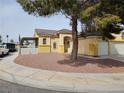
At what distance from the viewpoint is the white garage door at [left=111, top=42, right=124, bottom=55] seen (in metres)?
36.0

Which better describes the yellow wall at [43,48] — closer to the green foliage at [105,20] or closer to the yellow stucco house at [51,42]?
the yellow stucco house at [51,42]

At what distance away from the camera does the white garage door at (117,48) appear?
35969 millimetres

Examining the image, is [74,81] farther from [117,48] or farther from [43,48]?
[43,48]

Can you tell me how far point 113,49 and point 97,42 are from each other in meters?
3.87

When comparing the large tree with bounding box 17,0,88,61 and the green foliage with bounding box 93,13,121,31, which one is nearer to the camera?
the green foliage with bounding box 93,13,121,31

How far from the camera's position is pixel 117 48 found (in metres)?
36.6

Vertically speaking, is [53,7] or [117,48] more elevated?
[53,7]

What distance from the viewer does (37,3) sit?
1998cm

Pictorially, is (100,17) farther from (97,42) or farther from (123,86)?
(97,42)

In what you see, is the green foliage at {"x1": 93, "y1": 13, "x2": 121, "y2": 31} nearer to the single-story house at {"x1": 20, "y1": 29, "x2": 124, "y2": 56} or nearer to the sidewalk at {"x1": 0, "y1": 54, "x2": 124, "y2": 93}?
the sidewalk at {"x1": 0, "y1": 54, "x2": 124, "y2": 93}

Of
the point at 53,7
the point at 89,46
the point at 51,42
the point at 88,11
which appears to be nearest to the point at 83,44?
the point at 89,46

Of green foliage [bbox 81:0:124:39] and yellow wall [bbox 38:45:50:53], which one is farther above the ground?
green foliage [bbox 81:0:124:39]

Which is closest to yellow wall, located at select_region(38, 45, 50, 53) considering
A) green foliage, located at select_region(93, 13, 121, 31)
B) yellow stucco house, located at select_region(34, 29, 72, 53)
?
yellow stucco house, located at select_region(34, 29, 72, 53)

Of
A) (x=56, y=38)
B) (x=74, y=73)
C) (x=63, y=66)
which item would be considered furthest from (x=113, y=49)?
(x=74, y=73)
